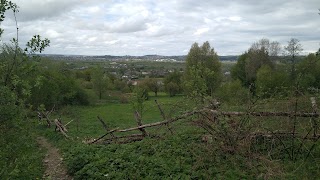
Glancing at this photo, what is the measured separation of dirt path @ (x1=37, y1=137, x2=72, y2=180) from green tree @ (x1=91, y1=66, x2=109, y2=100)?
4113 cm

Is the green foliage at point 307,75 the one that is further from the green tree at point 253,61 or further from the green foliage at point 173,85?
the green foliage at point 173,85

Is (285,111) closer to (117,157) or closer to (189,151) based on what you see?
(189,151)

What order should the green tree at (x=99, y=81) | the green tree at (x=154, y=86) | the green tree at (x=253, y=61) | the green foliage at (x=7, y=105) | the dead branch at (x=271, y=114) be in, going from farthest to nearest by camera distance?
the green tree at (x=154, y=86), the green tree at (x=99, y=81), the green tree at (x=253, y=61), the dead branch at (x=271, y=114), the green foliage at (x=7, y=105)

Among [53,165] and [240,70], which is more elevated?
[240,70]

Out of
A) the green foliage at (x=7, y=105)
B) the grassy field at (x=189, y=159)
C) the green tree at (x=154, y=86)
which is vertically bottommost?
the green tree at (x=154, y=86)

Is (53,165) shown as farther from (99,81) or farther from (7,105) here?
(99,81)

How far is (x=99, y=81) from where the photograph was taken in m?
56.3

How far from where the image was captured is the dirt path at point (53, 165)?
9203mm

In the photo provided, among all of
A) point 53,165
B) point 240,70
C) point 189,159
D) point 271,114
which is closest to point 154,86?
point 240,70

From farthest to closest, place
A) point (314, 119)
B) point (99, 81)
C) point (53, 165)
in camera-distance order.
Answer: point (99, 81), point (53, 165), point (314, 119)

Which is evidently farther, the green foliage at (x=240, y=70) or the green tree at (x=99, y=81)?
the green tree at (x=99, y=81)

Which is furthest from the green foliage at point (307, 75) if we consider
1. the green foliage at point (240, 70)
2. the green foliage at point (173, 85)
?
the green foliage at point (173, 85)

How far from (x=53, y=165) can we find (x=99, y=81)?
4627cm

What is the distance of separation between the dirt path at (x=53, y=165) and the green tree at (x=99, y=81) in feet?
135
